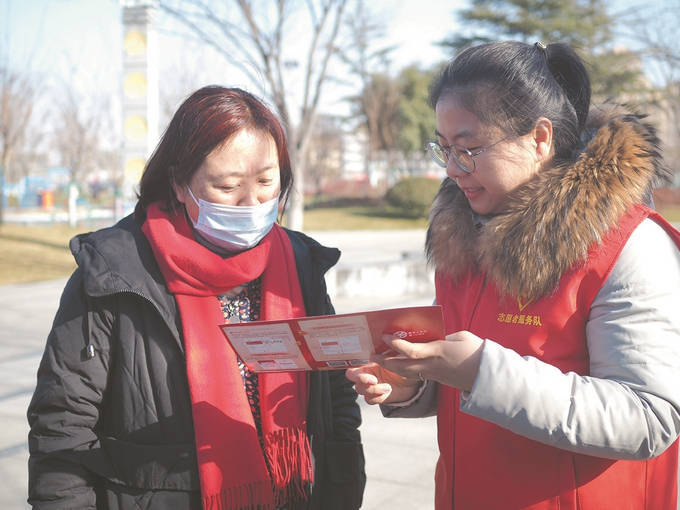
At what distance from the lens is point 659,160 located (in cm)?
176

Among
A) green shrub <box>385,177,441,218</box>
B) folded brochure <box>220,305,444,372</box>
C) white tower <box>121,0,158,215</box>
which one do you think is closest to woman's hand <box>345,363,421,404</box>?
folded brochure <box>220,305,444,372</box>

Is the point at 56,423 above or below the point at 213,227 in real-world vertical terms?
below

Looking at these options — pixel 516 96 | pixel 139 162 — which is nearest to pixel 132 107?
pixel 139 162

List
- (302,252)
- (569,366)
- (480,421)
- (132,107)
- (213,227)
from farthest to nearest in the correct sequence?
1. (132,107)
2. (302,252)
3. (213,227)
4. (480,421)
5. (569,366)

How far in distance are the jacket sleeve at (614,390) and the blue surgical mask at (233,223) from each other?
93cm

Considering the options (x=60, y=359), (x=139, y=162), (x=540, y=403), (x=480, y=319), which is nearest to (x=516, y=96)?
(x=480, y=319)

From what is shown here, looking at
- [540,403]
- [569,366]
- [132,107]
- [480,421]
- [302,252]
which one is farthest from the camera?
[132,107]

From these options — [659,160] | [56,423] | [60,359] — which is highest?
[659,160]

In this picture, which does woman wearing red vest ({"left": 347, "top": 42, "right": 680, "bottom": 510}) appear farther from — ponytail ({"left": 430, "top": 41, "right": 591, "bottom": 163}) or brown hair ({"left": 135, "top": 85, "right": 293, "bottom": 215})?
brown hair ({"left": 135, "top": 85, "right": 293, "bottom": 215})

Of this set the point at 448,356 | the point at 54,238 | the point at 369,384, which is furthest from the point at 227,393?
the point at 54,238

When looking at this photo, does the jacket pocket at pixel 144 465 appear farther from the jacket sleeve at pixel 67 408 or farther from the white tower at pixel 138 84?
the white tower at pixel 138 84

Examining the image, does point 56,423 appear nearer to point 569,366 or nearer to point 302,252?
point 302,252

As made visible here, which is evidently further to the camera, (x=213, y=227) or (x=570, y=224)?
(x=213, y=227)

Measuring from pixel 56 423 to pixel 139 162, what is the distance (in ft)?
30.7
